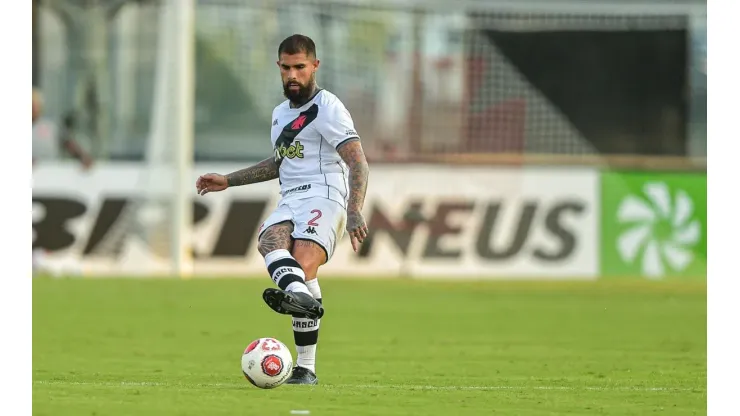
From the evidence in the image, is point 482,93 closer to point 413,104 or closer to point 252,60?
point 413,104

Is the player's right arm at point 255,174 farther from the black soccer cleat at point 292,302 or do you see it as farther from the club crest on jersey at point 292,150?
the black soccer cleat at point 292,302

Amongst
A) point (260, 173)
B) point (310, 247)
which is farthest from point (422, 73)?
point (310, 247)

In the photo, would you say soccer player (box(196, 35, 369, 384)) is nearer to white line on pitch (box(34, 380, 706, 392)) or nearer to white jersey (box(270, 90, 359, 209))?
white jersey (box(270, 90, 359, 209))

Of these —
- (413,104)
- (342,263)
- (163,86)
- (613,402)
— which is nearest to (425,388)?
(613,402)

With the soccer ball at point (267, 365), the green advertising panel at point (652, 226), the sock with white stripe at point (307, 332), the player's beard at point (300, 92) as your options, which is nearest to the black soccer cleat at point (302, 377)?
the sock with white stripe at point (307, 332)

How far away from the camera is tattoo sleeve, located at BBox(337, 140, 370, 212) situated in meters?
9.43

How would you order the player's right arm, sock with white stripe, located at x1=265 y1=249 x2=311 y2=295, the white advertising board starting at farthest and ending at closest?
the white advertising board < the player's right arm < sock with white stripe, located at x1=265 y1=249 x2=311 y2=295

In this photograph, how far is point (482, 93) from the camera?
27.8 metres

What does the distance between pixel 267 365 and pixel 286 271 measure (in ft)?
1.90

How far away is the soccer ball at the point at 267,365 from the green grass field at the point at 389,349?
6.0 inches

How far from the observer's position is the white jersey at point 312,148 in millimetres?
9719

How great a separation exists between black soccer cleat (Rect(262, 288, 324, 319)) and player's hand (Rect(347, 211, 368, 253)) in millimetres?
452

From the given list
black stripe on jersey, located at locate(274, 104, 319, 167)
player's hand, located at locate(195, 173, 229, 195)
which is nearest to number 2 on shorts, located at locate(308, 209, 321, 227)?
black stripe on jersey, located at locate(274, 104, 319, 167)
